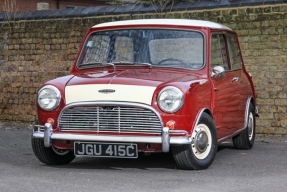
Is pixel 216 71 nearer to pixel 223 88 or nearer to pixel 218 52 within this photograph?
pixel 223 88

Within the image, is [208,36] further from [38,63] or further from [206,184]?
[38,63]

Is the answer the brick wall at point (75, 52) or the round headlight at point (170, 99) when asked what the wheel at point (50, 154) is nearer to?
the round headlight at point (170, 99)

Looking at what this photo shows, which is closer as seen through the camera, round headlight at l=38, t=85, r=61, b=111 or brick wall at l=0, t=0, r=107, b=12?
round headlight at l=38, t=85, r=61, b=111

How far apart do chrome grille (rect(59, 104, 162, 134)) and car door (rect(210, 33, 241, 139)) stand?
1088 millimetres

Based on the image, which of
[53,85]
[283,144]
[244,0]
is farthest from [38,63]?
[53,85]

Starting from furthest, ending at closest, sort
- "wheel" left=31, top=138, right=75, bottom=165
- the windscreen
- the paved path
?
1. the windscreen
2. "wheel" left=31, top=138, right=75, bottom=165
3. the paved path

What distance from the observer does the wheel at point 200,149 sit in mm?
7641

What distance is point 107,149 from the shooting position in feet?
24.8

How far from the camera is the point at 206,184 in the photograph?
22.8 feet

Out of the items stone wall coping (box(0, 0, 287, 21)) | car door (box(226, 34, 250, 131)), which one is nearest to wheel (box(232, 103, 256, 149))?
car door (box(226, 34, 250, 131))

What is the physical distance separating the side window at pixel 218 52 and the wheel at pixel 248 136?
96 centimetres

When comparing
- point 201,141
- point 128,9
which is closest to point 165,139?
→ point 201,141

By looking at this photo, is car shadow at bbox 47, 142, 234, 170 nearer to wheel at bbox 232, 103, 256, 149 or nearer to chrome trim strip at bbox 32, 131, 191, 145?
chrome trim strip at bbox 32, 131, 191, 145

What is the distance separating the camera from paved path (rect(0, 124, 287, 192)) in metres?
6.79
